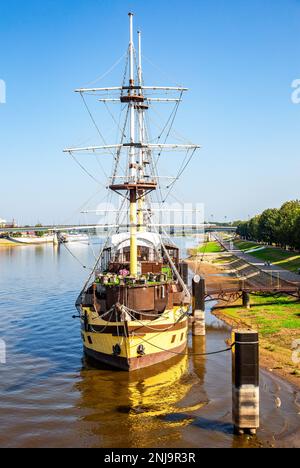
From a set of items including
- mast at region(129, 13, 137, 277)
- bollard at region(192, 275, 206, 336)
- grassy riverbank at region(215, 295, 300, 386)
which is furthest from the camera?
bollard at region(192, 275, 206, 336)

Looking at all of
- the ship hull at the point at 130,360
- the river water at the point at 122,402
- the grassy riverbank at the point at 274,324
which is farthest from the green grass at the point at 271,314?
the ship hull at the point at 130,360

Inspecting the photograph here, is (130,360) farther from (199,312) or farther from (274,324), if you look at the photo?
(274,324)

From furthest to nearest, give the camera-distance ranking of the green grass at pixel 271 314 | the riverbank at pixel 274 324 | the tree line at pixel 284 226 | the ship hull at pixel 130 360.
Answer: the tree line at pixel 284 226 < the green grass at pixel 271 314 < the riverbank at pixel 274 324 < the ship hull at pixel 130 360

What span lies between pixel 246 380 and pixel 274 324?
22.2 metres

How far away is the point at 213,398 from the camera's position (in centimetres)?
2556

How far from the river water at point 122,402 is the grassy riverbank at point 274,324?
243cm

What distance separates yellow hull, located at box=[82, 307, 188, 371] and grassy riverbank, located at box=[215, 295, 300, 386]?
620 centimetres

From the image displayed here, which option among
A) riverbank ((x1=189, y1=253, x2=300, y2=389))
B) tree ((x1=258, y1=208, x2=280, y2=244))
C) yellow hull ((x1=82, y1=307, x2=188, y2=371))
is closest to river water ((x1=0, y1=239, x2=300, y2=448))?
yellow hull ((x1=82, y1=307, x2=188, y2=371))

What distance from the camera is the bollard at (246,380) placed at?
19.2 meters

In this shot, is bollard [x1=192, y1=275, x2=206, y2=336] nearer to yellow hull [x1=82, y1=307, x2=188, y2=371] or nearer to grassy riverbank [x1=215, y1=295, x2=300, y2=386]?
grassy riverbank [x1=215, y1=295, x2=300, y2=386]

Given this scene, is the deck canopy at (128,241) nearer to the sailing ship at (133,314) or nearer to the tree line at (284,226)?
the sailing ship at (133,314)

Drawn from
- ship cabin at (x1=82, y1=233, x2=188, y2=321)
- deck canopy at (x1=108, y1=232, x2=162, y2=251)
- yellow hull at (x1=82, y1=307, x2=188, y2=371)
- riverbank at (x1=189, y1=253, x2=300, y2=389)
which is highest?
deck canopy at (x1=108, y1=232, x2=162, y2=251)

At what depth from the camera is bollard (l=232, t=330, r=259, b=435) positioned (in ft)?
63.0

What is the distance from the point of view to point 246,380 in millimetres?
19453
